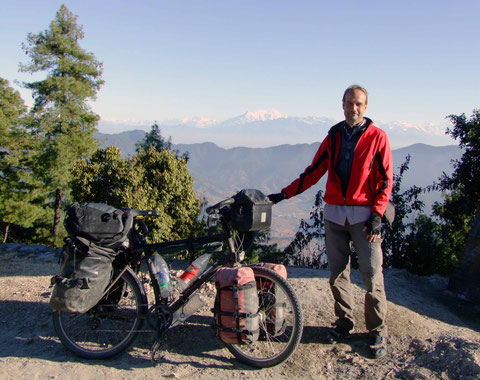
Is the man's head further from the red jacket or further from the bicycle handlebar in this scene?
the bicycle handlebar

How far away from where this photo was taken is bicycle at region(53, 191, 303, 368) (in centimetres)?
359

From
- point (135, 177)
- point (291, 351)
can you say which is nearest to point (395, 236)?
point (135, 177)

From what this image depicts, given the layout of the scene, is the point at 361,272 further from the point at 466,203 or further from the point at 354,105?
the point at 466,203

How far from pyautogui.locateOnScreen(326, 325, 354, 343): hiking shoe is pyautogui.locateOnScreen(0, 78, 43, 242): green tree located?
2950 cm

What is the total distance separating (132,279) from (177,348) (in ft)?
2.74

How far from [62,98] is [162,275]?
2821 centimetres

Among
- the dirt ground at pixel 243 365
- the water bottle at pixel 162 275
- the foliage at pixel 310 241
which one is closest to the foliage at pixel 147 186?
the foliage at pixel 310 241

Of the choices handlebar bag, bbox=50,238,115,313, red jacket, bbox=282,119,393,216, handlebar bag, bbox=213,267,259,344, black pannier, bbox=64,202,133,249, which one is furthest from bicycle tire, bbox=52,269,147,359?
red jacket, bbox=282,119,393,216

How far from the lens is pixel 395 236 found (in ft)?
36.4

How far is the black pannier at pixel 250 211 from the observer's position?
3.53 m

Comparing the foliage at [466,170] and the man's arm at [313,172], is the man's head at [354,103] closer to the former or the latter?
the man's arm at [313,172]

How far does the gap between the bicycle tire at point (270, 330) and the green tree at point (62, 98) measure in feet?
87.3

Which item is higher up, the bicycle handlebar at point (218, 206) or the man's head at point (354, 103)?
the man's head at point (354, 103)

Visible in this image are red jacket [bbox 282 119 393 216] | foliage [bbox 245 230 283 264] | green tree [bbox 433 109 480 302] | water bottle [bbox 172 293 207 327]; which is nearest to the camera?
red jacket [bbox 282 119 393 216]
